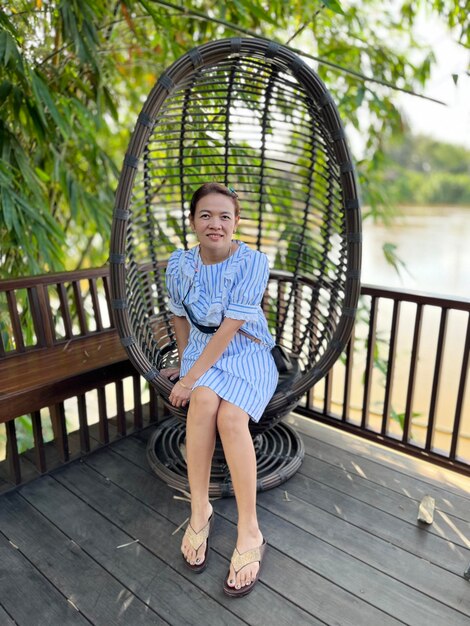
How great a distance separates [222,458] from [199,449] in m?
0.46

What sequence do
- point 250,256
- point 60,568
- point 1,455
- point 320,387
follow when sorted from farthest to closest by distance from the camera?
point 320,387 < point 1,455 < point 250,256 < point 60,568

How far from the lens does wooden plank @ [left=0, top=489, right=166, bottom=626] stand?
1.33 m

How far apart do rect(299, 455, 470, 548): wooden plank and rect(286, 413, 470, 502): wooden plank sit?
170 millimetres

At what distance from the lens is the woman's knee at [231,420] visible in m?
1.48

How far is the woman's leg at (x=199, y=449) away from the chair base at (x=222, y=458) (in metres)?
0.26

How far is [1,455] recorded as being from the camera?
12.9 feet

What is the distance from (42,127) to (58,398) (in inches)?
46.9

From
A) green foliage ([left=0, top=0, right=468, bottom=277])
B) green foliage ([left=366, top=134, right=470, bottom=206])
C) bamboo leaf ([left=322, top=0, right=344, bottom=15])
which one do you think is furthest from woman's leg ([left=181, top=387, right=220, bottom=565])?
green foliage ([left=366, top=134, right=470, bottom=206])

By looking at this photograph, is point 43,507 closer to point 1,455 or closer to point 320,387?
point 1,455

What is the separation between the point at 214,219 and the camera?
5.12ft

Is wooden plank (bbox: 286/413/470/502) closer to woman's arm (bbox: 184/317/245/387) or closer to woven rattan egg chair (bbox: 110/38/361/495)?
woven rattan egg chair (bbox: 110/38/361/495)

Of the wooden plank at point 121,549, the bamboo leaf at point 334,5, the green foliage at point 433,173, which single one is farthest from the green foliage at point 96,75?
the green foliage at point 433,173

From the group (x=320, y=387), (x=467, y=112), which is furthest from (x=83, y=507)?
(x=320, y=387)

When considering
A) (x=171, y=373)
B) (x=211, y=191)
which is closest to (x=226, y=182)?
(x=211, y=191)
